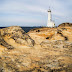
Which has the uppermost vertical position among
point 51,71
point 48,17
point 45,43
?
point 48,17

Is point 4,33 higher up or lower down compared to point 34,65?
higher up

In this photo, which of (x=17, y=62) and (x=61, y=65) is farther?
(x=17, y=62)

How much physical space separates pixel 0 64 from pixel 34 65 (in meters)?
1.97

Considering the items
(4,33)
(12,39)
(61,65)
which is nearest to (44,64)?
(61,65)

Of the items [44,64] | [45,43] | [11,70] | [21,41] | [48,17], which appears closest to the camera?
[11,70]

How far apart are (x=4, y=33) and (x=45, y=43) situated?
4939mm

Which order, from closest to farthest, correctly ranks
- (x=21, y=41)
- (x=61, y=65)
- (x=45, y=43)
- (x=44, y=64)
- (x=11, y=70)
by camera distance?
(x=11, y=70)
(x=61, y=65)
(x=44, y=64)
(x=21, y=41)
(x=45, y=43)

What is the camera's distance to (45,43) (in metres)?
10.9

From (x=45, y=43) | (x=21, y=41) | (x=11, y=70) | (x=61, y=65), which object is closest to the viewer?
(x=11, y=70)

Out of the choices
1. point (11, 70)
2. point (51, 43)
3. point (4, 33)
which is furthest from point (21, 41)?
point (11, 70)

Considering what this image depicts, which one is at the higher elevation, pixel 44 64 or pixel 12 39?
pixel 12 39

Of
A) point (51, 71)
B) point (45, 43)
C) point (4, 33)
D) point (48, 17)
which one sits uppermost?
point (48, 17)

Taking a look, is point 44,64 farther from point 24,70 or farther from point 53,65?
point 24,70

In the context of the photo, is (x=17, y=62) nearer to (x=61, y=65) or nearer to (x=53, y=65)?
(x=53, y=65)
